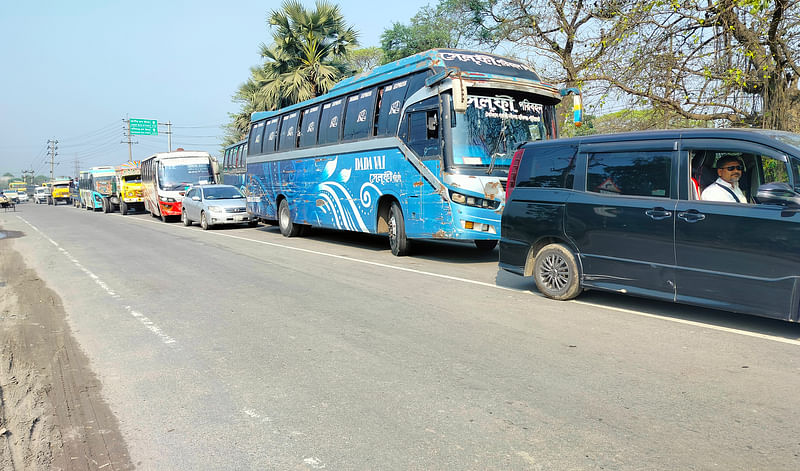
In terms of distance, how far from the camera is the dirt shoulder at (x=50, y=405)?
137 inches

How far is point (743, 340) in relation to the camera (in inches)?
218

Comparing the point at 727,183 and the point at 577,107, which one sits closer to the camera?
the point at 727,183

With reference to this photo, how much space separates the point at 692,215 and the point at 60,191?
77.9 m

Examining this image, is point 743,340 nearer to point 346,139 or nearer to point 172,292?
point 172,292

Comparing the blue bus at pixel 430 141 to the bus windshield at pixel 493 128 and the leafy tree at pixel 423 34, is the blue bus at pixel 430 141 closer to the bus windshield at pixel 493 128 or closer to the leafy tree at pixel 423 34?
the bus windshield at pixel 493 128

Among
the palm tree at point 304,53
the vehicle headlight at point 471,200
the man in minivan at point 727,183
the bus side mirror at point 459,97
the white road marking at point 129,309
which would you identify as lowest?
the white road marking at point 129,309

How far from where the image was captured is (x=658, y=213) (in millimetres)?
6277

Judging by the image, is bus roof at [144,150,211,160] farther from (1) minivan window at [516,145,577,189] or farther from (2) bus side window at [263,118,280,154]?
(1) minivan window at [516,145,577,189]

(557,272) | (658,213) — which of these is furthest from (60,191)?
(658,213)

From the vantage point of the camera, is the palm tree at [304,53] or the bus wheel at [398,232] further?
the palm tree at [304,53]

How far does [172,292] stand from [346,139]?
651 cm

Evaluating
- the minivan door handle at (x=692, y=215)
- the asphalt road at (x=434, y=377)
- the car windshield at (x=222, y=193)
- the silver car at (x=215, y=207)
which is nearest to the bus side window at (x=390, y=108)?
the asphalt road at (x=434, y=377)

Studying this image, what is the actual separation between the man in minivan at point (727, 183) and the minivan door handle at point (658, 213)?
1.17 feet

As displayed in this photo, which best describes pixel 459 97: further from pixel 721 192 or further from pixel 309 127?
pixel 309 127
